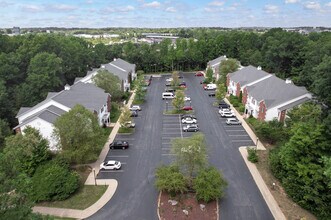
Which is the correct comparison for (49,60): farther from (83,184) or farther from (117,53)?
(117,53)

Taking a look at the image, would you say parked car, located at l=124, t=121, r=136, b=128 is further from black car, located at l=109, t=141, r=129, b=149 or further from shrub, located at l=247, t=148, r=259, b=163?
shrub, located at l=247, t=148, r=259, b=163

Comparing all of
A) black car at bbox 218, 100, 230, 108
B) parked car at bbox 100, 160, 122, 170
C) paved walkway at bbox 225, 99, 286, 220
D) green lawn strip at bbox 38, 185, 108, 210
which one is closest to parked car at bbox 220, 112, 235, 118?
black car at bbox 218, 100, 230, 108

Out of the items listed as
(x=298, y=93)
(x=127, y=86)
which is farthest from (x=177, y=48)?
(x=298, y=93)

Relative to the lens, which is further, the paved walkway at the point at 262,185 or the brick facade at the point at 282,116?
the brick facade at the point at 282,116

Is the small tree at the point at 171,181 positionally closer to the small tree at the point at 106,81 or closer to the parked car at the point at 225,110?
the parked car at the point at 225,110

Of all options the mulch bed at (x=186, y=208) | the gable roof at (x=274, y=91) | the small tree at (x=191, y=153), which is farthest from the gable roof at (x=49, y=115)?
the gable roof at (x=274, y=91)

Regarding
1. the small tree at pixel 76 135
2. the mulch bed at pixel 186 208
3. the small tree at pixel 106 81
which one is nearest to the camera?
the mulch bed at pixel 186 208
